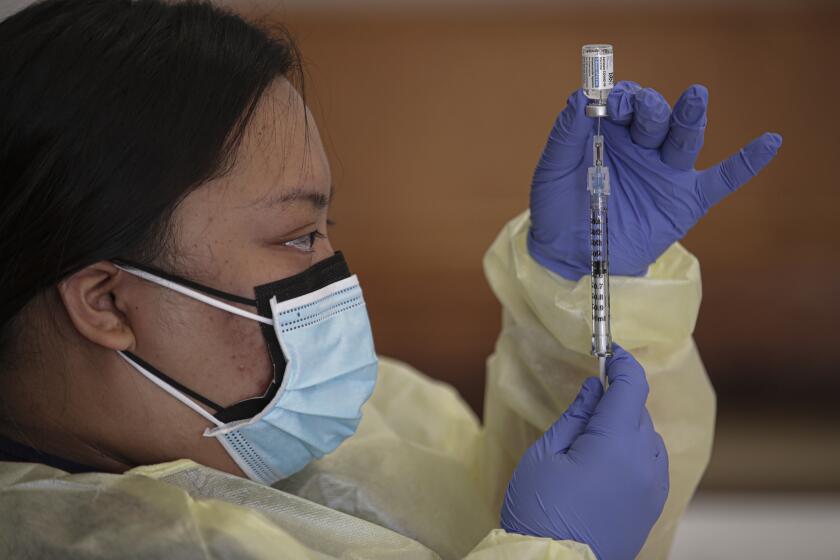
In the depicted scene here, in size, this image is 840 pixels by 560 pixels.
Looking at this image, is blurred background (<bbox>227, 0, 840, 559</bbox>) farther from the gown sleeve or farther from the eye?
the eye

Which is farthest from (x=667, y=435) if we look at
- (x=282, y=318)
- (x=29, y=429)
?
(x=29, y=429)

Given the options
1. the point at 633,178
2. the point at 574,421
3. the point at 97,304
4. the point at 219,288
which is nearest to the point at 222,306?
the point at 219,288

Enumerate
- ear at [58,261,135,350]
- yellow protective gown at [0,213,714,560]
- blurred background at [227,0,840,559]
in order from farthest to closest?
blurred background at [227,0,840,559] → ear at [58,261,135,350] → yellow protective gown at [0,213,714,560]

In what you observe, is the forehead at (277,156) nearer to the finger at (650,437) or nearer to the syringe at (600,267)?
the syringe at (600,267)

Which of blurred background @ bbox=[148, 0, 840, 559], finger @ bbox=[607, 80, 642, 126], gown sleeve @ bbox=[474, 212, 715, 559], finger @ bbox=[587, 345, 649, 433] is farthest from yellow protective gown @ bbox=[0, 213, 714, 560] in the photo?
blurred background @ bbox=[148, 0, 840, 559]

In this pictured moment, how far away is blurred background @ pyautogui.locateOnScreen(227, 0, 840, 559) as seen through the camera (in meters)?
3.09

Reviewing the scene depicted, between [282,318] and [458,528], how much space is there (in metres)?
0.41

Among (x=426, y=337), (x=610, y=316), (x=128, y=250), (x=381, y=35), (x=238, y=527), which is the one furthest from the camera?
(x=426, y=337)

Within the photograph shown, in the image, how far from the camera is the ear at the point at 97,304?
3.33 feet

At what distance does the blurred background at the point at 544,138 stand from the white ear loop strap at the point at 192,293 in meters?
2.07

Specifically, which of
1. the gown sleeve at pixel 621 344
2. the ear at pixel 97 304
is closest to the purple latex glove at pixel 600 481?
the gown sleeve at pixel 621 344

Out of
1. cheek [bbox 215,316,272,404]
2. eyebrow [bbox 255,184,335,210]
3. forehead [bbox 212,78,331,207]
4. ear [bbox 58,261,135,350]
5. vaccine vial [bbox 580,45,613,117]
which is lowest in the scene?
cheek [bbox 215,316,272,404]

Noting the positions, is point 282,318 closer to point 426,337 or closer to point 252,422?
point 252,422

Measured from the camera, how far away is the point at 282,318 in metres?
1.08
